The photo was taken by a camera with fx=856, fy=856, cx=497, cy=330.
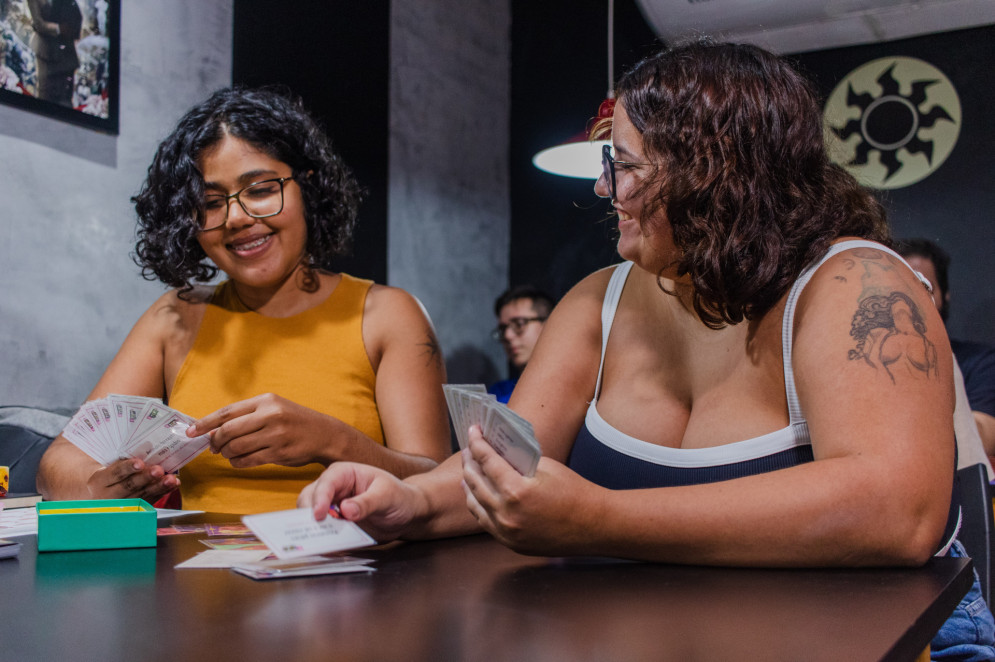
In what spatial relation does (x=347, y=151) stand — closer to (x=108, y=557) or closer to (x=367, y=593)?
(x=108, y=557)

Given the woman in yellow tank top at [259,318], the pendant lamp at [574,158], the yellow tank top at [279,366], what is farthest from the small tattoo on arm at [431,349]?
the pendant lamp at [574,158]

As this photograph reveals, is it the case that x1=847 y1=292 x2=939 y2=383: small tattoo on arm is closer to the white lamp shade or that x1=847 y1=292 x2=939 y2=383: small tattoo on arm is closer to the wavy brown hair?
the wavy brown hair

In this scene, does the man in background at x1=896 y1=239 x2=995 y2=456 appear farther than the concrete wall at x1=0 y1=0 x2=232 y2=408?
Yes

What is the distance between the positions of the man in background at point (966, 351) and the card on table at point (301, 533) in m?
3.48

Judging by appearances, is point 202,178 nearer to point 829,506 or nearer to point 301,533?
point 301,533

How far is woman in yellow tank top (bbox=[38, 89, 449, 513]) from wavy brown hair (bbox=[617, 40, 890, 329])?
2.81 feet

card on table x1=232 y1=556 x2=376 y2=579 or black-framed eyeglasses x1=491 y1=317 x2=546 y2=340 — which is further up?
black-framed eyeglasses x1=491 y1=317 x2=546 y2=340

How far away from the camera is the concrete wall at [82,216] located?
2541 millimetres

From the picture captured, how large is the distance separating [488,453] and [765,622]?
0.31 meters

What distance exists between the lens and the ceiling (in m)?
4.64

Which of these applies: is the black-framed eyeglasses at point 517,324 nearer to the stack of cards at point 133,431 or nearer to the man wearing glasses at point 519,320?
the man wearing glasses at point 519,320

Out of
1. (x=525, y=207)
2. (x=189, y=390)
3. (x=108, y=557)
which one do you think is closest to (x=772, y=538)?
(x=108, y=557)

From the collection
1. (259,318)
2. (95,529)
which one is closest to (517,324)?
(259,318)

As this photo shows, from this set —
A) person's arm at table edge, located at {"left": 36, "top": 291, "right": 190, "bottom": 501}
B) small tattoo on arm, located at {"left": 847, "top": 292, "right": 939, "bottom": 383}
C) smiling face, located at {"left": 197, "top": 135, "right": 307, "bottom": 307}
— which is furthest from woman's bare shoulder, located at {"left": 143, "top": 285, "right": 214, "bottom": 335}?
small tattoo on arm, located at {"left": 847, "top": 292, "right": 939, "bottom": 383}
